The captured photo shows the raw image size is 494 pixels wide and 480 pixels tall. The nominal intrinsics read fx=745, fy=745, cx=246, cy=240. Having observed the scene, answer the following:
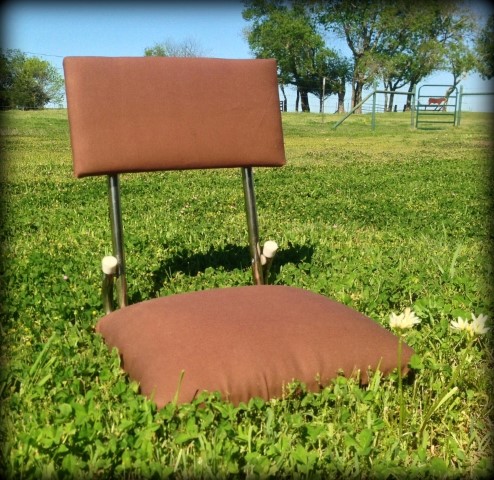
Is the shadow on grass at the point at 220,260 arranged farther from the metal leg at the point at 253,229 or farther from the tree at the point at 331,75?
the tree at the point at 331,75

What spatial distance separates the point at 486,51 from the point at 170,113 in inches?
1981

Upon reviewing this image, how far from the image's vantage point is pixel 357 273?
4.78 metres

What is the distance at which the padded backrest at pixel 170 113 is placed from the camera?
340 centimetres

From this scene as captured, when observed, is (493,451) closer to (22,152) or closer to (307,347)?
(307,347)

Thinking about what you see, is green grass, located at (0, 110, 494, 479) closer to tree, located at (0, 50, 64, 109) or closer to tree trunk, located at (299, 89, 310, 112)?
tree, located at (0, 50, 64, 109)

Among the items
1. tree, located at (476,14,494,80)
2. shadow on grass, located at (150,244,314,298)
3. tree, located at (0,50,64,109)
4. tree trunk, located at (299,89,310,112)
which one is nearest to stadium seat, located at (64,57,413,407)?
shadow on grass, located at (150,244,314,298)

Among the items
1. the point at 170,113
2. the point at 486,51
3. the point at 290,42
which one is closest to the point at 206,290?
the point at 170,113

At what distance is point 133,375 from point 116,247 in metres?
0.90

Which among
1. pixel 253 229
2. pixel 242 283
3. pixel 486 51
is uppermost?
pixel 486 51

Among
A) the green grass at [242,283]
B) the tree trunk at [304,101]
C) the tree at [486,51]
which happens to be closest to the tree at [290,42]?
the tree trunk at [304,101]

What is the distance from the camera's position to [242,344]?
9.00ft

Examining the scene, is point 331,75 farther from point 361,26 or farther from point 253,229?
point 253,229

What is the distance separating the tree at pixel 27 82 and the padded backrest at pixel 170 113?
3133cm

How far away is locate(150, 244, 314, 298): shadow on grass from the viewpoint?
4.96 m
